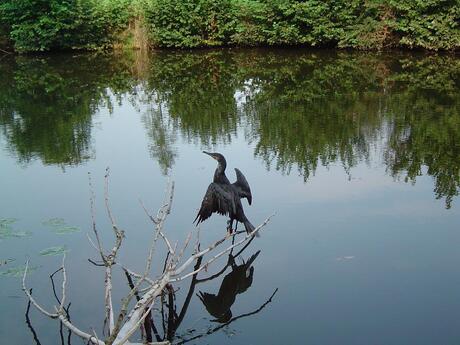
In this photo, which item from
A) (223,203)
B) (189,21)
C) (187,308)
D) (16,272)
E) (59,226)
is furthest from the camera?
(189,21)

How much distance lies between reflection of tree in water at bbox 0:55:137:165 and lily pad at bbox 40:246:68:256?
2986mm

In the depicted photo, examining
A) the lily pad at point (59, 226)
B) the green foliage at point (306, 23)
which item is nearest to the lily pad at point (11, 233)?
the lily pad at point (59, 226)

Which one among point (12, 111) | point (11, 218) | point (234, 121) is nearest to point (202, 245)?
point (11, 218)

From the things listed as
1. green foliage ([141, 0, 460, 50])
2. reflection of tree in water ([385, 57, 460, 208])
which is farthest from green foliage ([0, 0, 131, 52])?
reflection of tree in water ([385, 57, 460, 208])

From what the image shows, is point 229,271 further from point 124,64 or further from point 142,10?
point 142,10

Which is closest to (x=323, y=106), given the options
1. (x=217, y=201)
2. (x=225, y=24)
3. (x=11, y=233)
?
(x=217, y=201)

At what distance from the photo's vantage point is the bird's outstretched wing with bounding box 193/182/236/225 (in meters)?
6.33

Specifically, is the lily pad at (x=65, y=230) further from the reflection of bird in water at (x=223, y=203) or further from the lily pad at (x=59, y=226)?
the reflection of bird in water at (x=223, y=203)

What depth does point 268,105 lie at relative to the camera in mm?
12211

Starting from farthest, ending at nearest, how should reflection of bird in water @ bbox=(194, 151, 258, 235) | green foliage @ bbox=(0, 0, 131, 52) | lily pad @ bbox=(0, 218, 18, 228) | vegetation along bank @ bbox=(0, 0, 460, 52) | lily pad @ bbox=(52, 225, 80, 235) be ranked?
1. green foliage @ bbox=(0, 0, 131, 52)
2. vegetation along bank @ bbox=(0, 0, 460, 52)
3. lily pad @ bbox=(0, 218, 18, 228)
4. lily pad @ bbox=(52, 225, 80, 235)
5. reflection of bird in water @ bbox=(194, 151, 258, 235)

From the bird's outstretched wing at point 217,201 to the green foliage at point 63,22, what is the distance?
13.1 meters

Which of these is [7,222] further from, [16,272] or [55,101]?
[55,101]

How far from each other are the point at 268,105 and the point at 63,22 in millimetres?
8744

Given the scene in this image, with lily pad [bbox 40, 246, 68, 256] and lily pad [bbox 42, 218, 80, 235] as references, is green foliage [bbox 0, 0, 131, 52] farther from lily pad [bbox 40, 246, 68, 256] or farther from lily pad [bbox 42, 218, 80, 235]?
lily pad [bbox 40, 246, 68, 256]
